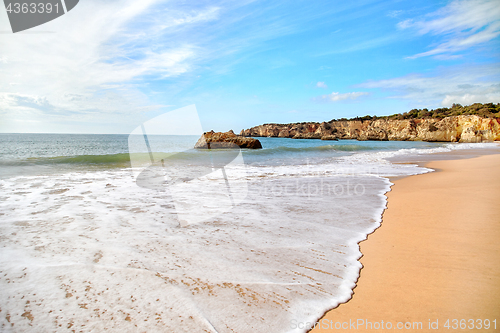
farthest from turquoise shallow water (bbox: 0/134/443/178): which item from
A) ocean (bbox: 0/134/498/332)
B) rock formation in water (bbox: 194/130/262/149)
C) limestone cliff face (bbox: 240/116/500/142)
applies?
limestone cliff face (bbox: 240/116/500/142)

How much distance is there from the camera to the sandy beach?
167 centimetres

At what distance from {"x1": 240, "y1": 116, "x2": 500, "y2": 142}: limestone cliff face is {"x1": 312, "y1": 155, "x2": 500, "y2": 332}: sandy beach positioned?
177 feet

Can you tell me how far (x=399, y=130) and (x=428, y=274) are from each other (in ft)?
231

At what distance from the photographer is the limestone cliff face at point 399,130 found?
145ft

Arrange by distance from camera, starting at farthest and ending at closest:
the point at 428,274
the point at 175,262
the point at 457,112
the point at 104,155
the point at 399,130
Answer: the point at 399,130 < the point at 457,112 < the point at 104,155 < the point at 175,262 < the point at 428,274

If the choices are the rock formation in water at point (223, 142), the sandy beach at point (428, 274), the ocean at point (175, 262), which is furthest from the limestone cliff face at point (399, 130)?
the ocean at point (175, 262)

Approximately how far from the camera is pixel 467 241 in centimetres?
287

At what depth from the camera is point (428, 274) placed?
2.19 metres

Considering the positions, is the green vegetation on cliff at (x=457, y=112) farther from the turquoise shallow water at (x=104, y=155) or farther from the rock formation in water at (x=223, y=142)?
the rock formation in water at (x=223, y=142)

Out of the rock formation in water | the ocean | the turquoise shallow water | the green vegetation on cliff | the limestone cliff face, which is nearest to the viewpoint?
the ocean

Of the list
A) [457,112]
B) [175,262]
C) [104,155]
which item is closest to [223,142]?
[104,155]

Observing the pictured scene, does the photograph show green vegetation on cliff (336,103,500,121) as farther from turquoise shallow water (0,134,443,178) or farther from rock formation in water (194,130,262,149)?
rock formation in water (194,130,262,149)

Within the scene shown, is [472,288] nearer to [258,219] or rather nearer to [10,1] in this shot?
[258,219]

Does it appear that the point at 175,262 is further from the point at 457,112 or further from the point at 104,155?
the point at 457,112
